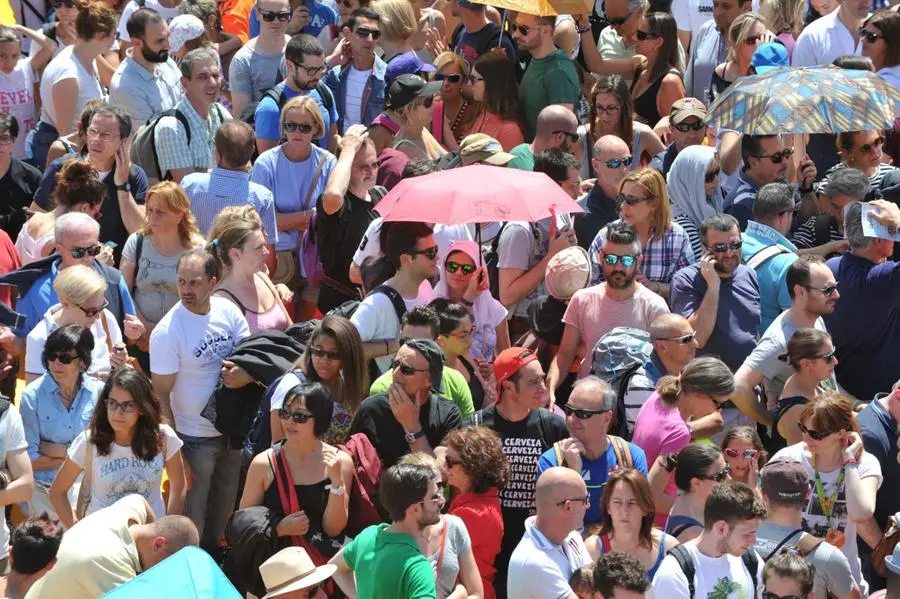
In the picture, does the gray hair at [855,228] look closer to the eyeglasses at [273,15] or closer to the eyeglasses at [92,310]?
the eyeglasses at [92,310]

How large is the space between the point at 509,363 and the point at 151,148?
11.9 ft

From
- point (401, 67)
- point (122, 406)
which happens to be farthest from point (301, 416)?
point (401, 67)

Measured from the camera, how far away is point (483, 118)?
11.6 metres

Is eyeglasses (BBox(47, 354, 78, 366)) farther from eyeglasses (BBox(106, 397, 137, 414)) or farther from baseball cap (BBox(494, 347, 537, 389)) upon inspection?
baseball cap (BBox(494, 347, 537, 389))

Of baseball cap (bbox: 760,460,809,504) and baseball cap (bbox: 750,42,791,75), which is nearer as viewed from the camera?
baseball cap (bbox: 760,460,809,504)

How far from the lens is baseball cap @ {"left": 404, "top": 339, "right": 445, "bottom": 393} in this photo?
316 inches

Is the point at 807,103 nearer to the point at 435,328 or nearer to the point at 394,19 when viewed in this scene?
the point at 435,328

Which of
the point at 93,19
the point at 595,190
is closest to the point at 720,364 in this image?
the point at 595,190

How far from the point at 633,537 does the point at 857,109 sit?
3.79 metres

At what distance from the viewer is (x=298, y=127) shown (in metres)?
10.2

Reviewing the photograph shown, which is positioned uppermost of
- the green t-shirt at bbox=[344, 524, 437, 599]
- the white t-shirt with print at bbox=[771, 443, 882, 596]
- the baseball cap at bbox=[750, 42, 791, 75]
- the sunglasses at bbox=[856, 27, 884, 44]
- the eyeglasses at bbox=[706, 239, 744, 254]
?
the sunglasses at bbox=[856, 27, 884, 44]

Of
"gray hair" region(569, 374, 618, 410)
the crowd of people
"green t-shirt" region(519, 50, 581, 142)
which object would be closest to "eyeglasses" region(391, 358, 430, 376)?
the crowd of people

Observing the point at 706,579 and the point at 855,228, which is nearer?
the point at 706,579

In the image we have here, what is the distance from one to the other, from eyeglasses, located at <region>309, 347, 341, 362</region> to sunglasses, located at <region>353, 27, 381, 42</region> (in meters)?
3.94
